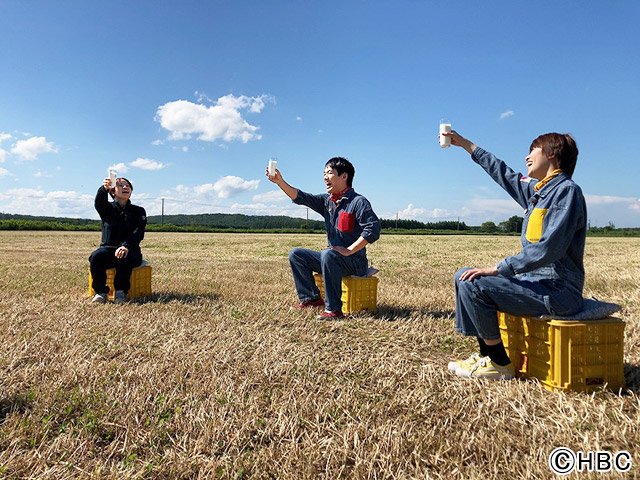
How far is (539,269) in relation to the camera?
3.05 m

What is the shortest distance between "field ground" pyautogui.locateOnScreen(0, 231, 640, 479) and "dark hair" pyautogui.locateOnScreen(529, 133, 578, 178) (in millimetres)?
1556

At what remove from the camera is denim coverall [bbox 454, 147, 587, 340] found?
2783 mm

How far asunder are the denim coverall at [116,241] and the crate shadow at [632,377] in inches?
233

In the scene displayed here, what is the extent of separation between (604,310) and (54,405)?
3.65 meters

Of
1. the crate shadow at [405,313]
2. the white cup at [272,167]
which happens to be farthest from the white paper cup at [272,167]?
the crate shadow at [405,313]

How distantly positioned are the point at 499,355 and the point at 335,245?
2.72 metres

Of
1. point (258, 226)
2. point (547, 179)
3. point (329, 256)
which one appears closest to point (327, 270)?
point (329, 256)

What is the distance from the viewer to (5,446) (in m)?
2.20

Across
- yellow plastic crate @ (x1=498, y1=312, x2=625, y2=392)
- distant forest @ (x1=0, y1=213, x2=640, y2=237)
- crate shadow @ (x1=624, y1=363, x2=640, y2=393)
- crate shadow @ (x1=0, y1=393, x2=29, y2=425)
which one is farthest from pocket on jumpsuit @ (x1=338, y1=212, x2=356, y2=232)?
distant forest @ (x1=0, y1=213, x2=640, y2=237)

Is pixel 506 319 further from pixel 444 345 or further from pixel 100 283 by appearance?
pixel 100 283

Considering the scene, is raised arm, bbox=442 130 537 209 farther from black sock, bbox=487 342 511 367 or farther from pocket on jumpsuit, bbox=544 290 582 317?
black sock, bbox=487 342 511 367

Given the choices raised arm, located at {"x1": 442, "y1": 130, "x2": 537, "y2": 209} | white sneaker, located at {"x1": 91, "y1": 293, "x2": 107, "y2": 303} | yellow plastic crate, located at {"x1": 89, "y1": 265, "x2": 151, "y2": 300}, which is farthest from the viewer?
yellow plastic crate, located at {"x1": 89, "y1": 265, "x2": 151, "y2": 300}

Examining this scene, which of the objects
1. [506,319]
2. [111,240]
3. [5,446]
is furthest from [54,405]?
[111,240]

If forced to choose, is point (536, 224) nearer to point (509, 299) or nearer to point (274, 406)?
point (509, 299)
